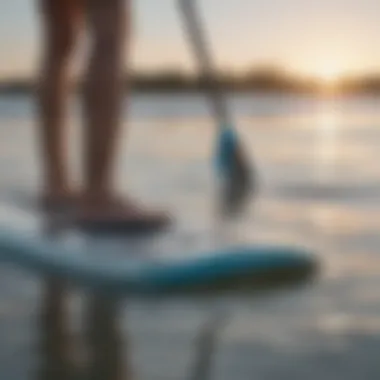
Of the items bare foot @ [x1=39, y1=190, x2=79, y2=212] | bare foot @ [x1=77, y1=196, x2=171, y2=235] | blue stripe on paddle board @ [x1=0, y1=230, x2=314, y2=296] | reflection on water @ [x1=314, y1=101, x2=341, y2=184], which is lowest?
blue stripe on paddle board @ [x1=0, y1=230, x2=314, y2=296]

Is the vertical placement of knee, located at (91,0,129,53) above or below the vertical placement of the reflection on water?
below

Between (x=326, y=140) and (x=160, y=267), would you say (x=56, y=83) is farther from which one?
(x=326, y=140)

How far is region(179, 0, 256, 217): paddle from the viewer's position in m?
1.93

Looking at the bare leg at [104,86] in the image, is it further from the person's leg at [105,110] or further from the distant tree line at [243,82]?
the distant tree line at [243,82]

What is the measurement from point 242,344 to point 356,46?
1.98m

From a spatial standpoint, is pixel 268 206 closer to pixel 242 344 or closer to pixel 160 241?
pixel 160 241

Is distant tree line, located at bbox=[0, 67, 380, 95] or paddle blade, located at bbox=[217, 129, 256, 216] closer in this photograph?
paddle blade, located at bbox=[217, 129, 256, 216]

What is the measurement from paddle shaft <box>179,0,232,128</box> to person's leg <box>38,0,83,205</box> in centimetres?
23

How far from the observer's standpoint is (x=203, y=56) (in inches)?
79.9

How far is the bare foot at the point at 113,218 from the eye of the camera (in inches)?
61.6

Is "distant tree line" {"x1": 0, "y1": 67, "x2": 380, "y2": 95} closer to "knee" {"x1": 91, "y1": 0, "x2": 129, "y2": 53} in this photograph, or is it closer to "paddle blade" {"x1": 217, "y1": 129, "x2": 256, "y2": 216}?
"paddle blade" {"x1": 217, "y1": 129, "x2": 256, "y2": 216}

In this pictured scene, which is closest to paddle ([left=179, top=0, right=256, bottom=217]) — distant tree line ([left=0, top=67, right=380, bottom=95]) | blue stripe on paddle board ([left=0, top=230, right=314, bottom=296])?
blue stripe on paddle board ([left=0, top=230, right=314, bottom=296])

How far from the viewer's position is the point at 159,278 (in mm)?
1371

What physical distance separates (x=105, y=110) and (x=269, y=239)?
11.6 inches
